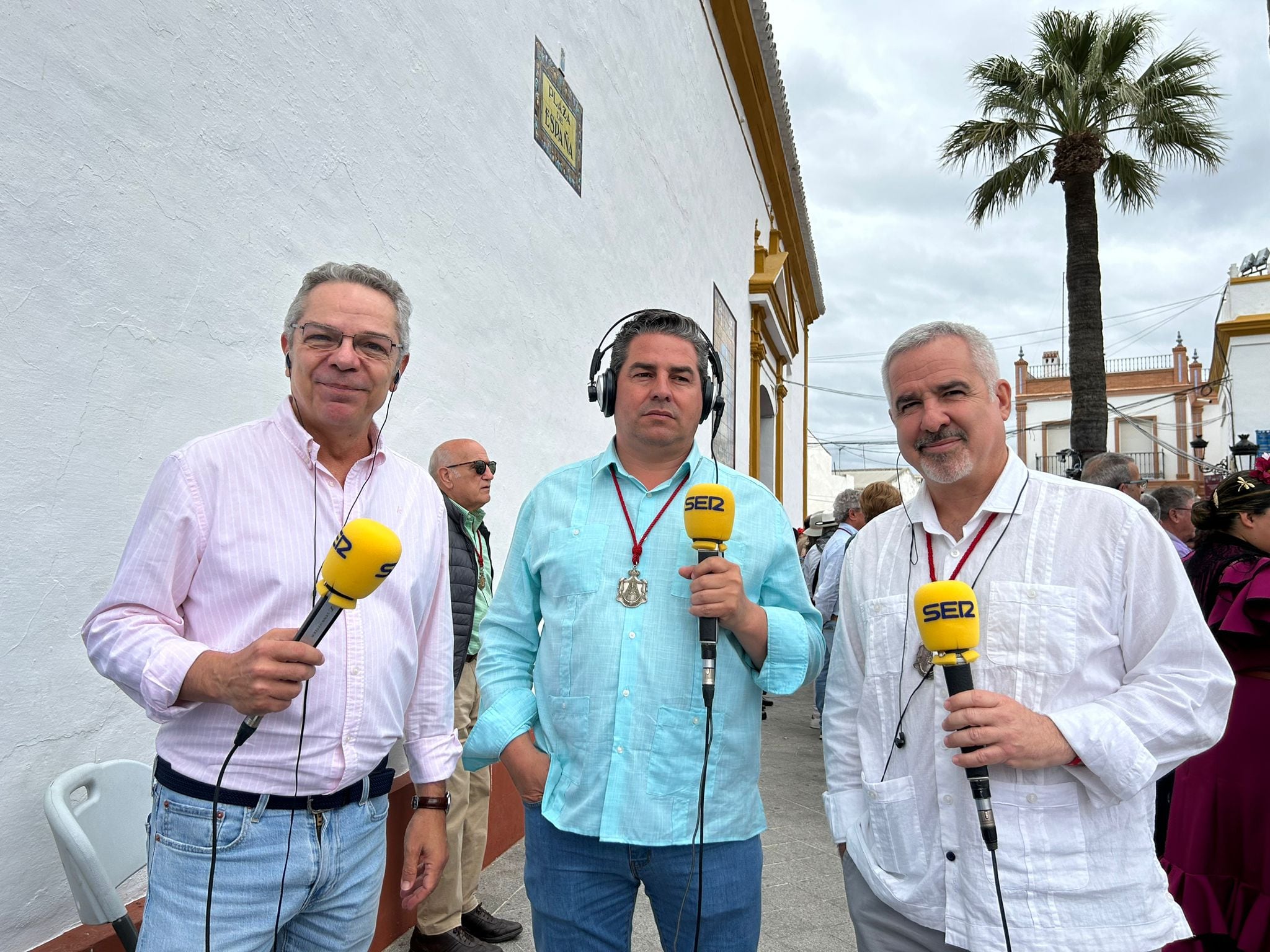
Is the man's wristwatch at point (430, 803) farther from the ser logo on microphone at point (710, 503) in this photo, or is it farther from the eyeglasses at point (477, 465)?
the eyeglasses at point (477, 465)

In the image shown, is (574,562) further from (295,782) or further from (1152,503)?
(1152,503)

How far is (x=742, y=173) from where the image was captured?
1285 cm

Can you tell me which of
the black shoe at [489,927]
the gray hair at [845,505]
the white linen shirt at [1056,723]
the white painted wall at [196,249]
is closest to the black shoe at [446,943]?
the black shoe at [489,927]

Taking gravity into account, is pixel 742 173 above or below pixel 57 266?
above

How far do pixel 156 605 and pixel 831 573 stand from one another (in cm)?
605

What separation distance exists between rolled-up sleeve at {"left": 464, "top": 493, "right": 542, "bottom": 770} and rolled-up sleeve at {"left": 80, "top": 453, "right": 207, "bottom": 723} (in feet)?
2.16

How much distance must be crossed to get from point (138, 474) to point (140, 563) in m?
0.96

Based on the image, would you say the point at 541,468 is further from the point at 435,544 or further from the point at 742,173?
the point at 742,173

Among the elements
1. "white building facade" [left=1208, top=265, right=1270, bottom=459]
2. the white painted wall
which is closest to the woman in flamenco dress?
the white painted wall

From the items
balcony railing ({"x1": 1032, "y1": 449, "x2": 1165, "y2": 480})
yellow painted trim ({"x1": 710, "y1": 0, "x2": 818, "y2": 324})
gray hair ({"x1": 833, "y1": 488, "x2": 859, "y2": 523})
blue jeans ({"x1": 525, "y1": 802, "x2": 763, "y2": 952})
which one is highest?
yellow painted trim ({"x1": 710, "y1": 0, "x2": 818, "y2": 324})

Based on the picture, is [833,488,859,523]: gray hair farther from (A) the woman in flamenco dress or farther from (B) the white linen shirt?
(B) the white linen shirt

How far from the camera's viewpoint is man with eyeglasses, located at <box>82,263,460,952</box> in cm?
155

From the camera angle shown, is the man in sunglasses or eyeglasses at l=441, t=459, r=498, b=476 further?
eyeglasses at l=441, t=459, r=498, b=476

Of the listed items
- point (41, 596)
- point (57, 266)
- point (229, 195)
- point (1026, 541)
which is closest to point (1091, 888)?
point (1026, 541)
